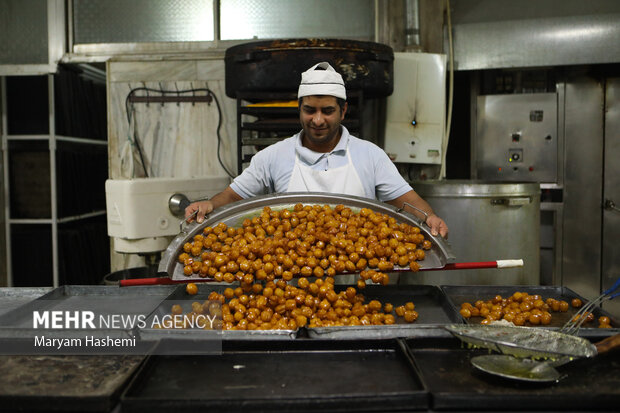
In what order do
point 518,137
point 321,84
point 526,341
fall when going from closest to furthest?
point 526,341, point 321,84, point 518,137

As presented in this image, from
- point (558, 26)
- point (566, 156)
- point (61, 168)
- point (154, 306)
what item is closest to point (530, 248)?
point (566, 156)

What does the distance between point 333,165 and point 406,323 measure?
3.62ft

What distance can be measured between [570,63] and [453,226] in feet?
5.40

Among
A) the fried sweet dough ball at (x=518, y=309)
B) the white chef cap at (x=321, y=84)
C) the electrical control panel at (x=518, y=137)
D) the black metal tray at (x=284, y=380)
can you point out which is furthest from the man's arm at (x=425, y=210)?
the electrical control panel at (x=518, y=137)

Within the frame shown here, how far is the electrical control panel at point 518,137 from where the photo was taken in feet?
14.6

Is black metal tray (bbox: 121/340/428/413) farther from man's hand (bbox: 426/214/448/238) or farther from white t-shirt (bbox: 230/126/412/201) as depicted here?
white t-shirt (bbox: 230/126/412/201)

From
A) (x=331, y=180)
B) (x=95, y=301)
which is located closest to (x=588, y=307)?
(x=331, y=180)

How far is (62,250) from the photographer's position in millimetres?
4438

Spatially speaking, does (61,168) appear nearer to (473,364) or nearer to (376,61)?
(376,61)

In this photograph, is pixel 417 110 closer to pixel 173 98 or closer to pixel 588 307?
pixel 173 98

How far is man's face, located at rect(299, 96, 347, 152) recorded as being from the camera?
2576 mm

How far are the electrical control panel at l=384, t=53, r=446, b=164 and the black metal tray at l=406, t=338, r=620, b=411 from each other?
7.94 ft

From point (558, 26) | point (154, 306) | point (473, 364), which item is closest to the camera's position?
point (473, 364)

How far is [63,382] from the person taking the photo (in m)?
1.38
